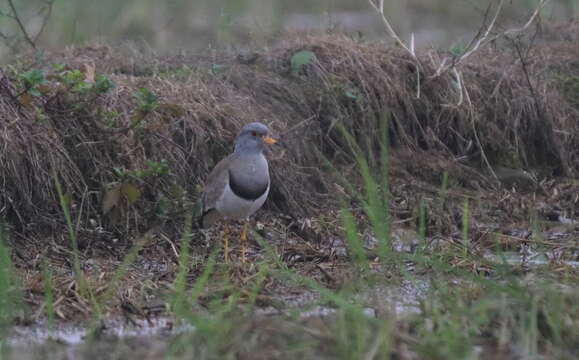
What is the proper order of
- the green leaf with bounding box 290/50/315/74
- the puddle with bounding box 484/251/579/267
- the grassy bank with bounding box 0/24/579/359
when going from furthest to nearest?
the green leaf with bounding box 290/50/315/74 → the puddle with bounding box 484/251/579/267 → the grassy bank with bounding box 0/24/579/359

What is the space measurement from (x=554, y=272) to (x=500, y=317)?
Result: 124 cm

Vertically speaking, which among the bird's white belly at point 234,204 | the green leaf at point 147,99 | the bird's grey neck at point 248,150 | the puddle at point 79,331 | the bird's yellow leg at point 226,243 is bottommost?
the bird's yellow leg at point 226,243

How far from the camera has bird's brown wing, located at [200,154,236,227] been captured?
5699 mm

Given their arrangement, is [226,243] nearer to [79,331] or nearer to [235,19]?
[79,331]

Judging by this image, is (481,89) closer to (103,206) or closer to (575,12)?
(575,12)

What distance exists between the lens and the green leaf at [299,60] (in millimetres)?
7273

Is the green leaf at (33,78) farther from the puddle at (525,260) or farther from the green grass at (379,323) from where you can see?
the puddle at (525,260)

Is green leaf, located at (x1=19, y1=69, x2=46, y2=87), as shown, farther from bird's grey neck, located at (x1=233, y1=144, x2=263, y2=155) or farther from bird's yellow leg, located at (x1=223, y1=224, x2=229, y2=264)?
bird's yellow leg, located at (x1=223, y1=224, x2=229, y2=264)

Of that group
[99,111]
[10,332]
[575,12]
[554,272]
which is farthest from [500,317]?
[575,12]

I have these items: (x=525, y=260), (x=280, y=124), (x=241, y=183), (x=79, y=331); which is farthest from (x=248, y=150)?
(x=79, y=331)

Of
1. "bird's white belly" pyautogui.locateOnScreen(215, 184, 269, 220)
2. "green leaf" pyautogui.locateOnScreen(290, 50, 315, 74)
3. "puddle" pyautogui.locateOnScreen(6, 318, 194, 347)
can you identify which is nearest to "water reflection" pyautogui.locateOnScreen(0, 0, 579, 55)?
"green leaf" pyautogui.locateOnScreen(290, 50, 315, 74)

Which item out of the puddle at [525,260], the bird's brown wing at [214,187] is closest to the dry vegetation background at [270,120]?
the bird's brown wing at [214,187]

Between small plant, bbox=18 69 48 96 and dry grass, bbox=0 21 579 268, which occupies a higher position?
small plant, bbox=18 69 48 96

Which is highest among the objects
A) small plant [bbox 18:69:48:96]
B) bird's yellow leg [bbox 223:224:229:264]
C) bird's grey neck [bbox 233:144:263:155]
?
small plant [bbox 18:69:48:96]
